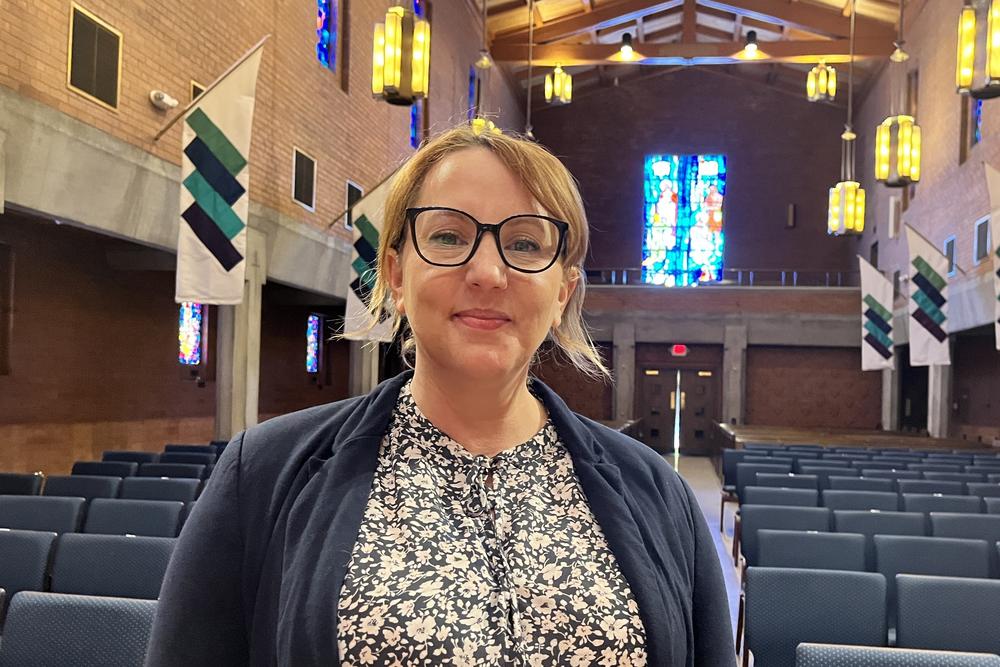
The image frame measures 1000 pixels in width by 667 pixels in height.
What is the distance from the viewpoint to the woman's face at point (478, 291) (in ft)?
4.56

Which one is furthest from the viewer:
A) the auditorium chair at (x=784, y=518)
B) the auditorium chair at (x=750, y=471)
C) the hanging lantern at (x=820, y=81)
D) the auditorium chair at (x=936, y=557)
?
the hanging lantern at (x=820, y=81)

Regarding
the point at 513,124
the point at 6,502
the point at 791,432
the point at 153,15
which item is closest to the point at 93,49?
the point at 153,15

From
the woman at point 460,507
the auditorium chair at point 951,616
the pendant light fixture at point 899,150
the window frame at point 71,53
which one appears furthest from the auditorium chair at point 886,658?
the pendant light fixture at point 899,150

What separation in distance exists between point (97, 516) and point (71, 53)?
204 inches

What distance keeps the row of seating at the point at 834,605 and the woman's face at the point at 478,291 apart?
3.07 m

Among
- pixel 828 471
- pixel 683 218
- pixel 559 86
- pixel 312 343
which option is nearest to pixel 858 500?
pixel 828 471

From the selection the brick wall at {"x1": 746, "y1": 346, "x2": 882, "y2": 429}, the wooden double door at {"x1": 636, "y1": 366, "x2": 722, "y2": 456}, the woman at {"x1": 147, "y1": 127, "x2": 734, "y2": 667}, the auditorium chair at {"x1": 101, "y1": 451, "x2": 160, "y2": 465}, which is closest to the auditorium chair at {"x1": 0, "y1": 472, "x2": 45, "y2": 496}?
the auditorium chair at {"x1": 101, "y1": 451, "x2": 160, "y2": 465}

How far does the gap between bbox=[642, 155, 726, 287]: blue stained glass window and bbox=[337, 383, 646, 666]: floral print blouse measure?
27.2 metres

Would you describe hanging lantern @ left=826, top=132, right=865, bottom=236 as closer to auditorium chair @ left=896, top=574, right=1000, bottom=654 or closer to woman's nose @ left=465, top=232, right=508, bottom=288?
auditorium chair @ left=896, top=574, right=1000, bottom=654

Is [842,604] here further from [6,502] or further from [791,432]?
[791,432]

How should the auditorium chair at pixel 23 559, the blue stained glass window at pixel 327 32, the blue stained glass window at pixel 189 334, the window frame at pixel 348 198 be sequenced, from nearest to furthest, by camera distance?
the auditorium chair at pixel 23 559, the blue stained glass window at pixel 189 334, the blue stained glass window at pixel 327 32, the window frame at pixel 348 198

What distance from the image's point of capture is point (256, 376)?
12625 mm

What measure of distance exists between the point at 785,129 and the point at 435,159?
28.6 metres

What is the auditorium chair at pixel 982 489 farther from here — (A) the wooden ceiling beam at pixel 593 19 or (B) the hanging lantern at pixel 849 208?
(A) the wooden ceiling beam at pixel 593 19
